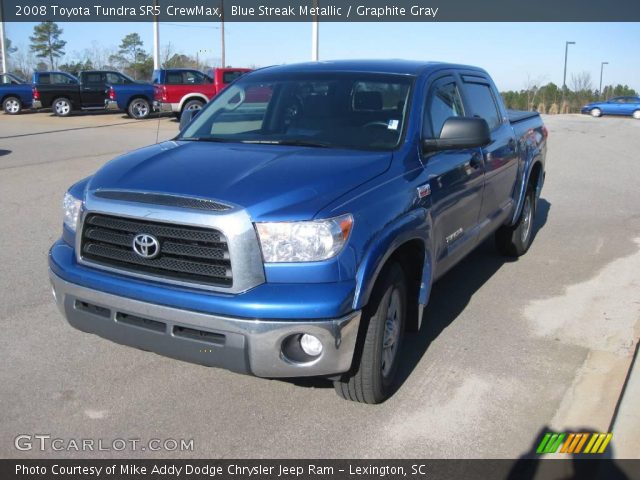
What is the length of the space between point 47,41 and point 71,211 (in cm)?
6582

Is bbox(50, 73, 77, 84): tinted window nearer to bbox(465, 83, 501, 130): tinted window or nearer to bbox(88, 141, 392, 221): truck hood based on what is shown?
bbox(465, 83, 501, 130): tinted window

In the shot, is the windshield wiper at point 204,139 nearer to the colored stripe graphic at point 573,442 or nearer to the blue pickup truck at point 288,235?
the blue pickup truck at point 288,235

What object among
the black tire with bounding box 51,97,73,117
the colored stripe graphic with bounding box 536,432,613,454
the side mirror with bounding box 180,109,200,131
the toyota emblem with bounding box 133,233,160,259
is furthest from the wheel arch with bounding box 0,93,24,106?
the colored stripe graphic with bounding box 536,432,613,454

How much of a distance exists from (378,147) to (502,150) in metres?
2.03

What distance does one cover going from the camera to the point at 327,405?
12.2ft

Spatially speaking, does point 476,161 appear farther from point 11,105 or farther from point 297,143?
point 11,105

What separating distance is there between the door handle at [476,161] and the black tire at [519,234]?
185 centimetres

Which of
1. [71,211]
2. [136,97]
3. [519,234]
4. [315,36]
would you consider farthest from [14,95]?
[71,211]

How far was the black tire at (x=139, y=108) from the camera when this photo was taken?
83.0 feet

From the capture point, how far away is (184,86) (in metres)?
23.8

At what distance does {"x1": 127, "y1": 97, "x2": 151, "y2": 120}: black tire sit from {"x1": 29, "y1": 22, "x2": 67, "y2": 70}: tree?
4103cm

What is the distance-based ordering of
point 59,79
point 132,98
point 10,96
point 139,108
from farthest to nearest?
point 10,96
point 59,79
point 139,108
point 132,98

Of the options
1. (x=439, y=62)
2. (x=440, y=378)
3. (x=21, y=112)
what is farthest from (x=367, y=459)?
(x=21, y=112)

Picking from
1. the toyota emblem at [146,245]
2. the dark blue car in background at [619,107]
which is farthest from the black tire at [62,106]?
the dark blue car in background at [619,107]
